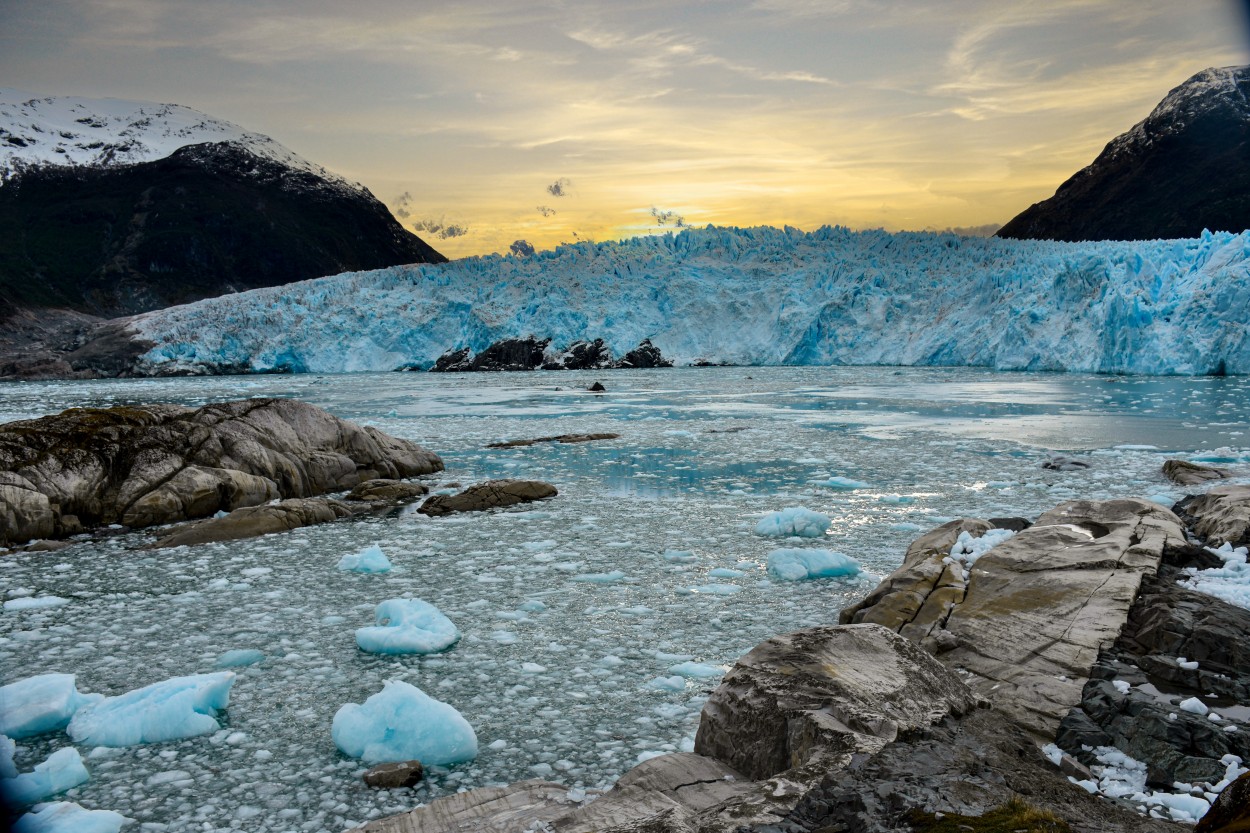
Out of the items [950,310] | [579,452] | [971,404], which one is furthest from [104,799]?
[950,310]

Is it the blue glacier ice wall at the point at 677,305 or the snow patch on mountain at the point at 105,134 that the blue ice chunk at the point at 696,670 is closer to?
the blue glacier ice wall at the point at 677,305

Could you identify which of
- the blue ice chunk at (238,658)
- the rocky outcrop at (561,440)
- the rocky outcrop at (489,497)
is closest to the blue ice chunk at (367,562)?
the blue ice chunk at (238,658)

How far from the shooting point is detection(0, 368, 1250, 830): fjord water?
125 inches

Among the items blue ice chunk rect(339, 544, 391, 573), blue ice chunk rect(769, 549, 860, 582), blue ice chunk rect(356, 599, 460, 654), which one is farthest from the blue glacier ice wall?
blue ice chunk rect(356, 599, 460, 654)

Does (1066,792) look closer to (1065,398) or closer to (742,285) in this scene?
(1065,398)

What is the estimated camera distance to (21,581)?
5.80m

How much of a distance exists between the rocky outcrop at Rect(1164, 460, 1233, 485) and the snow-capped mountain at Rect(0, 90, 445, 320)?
8500cm

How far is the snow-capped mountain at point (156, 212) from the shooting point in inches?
3541

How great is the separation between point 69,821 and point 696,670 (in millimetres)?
2596

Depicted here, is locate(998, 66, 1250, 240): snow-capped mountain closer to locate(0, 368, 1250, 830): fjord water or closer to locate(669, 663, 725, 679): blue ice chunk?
locate(0, 368, 1250, 830): fjord water

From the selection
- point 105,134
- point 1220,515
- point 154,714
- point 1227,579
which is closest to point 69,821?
point 154,714

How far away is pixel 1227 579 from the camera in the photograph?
4609mm

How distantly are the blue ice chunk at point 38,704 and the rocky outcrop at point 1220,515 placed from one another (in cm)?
664

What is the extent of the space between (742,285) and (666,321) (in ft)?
13.7
